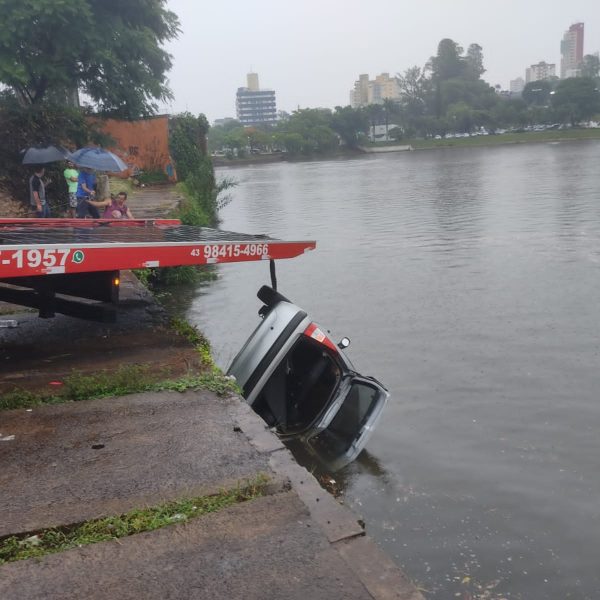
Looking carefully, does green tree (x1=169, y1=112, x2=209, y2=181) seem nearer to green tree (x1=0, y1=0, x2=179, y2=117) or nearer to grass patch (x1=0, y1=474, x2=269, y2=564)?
green tree (x1=0, y1=0, x2=179, y2=117)

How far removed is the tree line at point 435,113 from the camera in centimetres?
10425

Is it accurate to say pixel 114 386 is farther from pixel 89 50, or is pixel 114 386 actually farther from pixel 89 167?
pixel 89 50

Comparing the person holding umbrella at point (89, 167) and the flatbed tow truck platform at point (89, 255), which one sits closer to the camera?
the flatbed tow truck platform at point (89, 255)

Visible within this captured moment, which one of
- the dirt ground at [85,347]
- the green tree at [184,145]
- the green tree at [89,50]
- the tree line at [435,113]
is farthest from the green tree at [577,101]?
the dirt ground at [85,347]

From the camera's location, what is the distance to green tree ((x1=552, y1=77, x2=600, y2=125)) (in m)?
101

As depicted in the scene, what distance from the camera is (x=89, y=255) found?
5008 mm

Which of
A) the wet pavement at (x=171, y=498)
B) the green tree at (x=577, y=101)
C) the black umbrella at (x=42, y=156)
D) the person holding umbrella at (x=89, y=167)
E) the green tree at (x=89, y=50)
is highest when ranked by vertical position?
the green tree at (x=577, y=101)

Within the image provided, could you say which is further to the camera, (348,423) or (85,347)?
(85,347)

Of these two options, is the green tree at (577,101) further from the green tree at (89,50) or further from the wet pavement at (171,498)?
the wet pavement at (171,498)

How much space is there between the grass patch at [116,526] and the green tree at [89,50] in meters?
14.1

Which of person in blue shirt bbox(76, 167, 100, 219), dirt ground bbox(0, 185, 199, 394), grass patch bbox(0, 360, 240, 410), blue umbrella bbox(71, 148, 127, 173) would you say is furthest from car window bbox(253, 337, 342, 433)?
person in blue shirt bbox(76, 167, 100, 219)

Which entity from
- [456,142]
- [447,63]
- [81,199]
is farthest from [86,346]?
[447,63]

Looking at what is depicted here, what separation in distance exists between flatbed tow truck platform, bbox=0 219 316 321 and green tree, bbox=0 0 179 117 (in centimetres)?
978

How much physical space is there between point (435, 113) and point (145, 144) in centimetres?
10918
